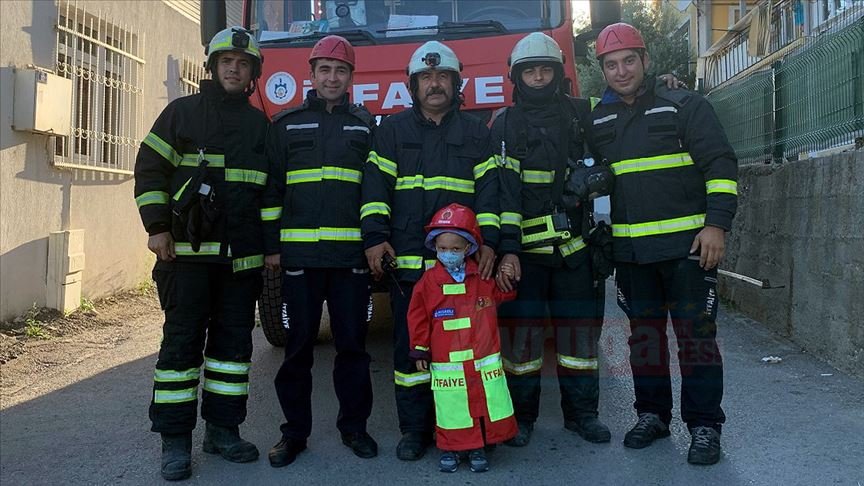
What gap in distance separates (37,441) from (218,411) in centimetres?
117

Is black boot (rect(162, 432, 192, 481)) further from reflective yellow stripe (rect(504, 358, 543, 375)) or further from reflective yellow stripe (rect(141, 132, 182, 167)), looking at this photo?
reflective yellow stripe (rect(504, 358, 543, 375))

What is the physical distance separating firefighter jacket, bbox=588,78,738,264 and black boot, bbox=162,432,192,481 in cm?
227

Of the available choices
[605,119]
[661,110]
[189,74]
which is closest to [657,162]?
[661,110]

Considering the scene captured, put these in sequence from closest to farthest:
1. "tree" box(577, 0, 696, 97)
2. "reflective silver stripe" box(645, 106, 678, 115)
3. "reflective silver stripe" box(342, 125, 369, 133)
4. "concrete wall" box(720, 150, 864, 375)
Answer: "reflective silver stripe" box(645, 106, 678, 115) → "reflective silver stripe" box(342, 125, 369, 133) → "concrete wall" box(720, 150, 864, 375) → "tree" box(577, 0, 696, 97)

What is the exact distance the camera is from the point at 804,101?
570 cm

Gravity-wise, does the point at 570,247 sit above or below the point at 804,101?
below

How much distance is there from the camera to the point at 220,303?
11.7 feet

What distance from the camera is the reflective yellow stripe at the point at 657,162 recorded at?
3.48 meters

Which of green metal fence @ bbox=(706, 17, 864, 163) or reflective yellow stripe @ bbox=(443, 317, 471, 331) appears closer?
reflective yellow stripe @ bbox=(443, 317, 471, 331)

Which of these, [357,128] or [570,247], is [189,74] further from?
[570,247]

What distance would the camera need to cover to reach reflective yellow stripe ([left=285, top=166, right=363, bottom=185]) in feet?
11.6

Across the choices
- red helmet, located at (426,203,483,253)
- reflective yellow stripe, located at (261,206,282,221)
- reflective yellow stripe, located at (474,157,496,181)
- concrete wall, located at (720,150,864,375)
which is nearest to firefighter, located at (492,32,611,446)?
reflective yellow stripe, located at (474,157,496,181)

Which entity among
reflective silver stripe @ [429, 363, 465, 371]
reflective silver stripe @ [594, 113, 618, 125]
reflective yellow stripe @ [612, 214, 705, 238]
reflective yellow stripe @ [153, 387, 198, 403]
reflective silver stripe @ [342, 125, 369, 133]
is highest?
reflective silver stripe @ [594, 113, 618, 125]

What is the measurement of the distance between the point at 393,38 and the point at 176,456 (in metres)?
2.97
